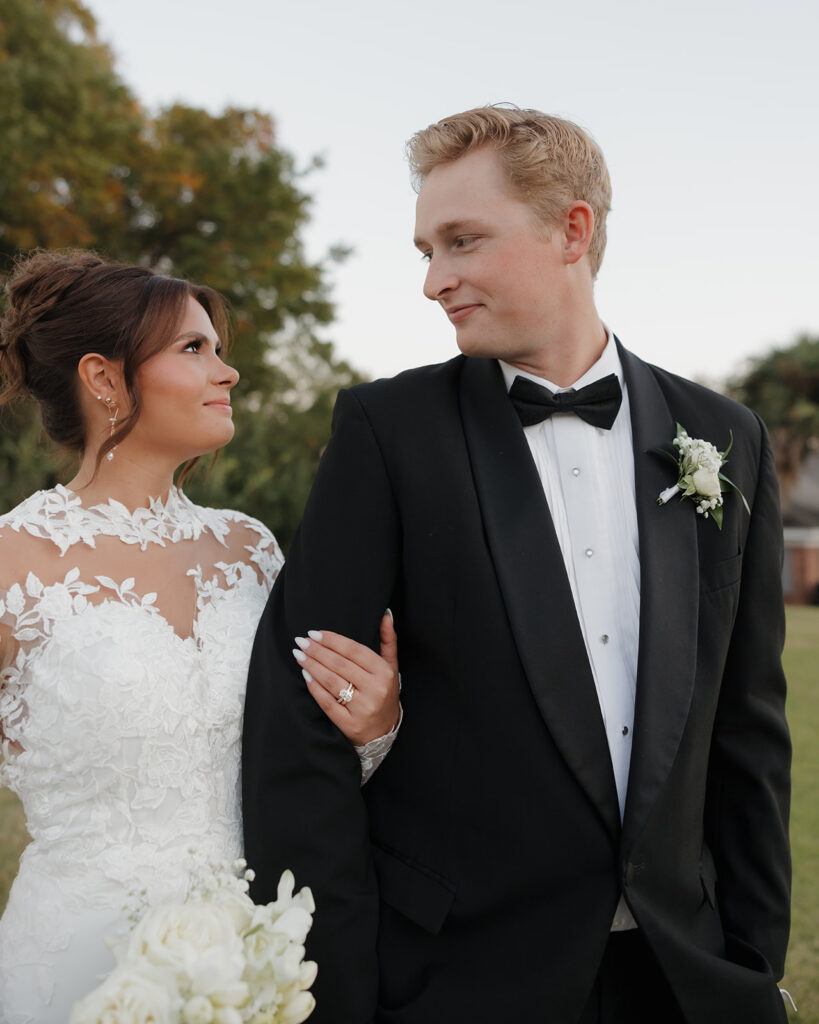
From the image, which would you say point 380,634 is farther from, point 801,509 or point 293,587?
point 801,509

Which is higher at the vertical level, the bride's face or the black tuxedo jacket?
the bride's face

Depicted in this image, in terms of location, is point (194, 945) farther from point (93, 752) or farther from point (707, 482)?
point (707, 482)

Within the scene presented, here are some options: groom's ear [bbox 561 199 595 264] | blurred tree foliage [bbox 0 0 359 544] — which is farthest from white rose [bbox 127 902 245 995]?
blurred tree foliage [bbox 0 0 359 544]

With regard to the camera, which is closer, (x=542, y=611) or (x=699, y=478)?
(x=542, y=611)

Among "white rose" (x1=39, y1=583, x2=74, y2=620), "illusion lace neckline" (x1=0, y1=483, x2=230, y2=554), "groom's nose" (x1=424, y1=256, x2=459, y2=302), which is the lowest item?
"white rose" (x1=39, y1=583, x2=74, y2=620)

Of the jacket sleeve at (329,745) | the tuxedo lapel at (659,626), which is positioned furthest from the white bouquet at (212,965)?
the tuxedo lapel at (659,626)

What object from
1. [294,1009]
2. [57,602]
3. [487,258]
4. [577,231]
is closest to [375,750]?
[294,1009]

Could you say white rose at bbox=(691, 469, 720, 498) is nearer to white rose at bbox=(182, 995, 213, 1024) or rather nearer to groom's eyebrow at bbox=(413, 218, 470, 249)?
groom's eyebrow at bbox=(413, 218, 470, 249)

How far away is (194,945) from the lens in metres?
1.67

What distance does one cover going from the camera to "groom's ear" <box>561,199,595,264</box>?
247 centimetres

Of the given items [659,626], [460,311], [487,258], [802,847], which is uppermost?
[487,258]

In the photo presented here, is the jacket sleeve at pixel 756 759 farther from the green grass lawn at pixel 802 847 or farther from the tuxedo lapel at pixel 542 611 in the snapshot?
the green grass lawn at pixel 802 847

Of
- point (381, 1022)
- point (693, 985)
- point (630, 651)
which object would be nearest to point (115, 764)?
point (381, 1022)

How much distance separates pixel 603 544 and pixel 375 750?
2.41 feet
